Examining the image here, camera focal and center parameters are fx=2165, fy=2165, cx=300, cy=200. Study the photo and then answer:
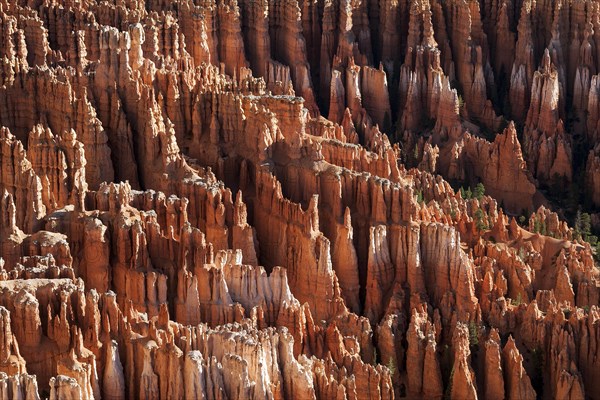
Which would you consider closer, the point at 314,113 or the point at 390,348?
the point at 390,348

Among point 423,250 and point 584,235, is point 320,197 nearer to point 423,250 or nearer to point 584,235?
point 423,250

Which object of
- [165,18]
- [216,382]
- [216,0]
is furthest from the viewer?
[216,0]

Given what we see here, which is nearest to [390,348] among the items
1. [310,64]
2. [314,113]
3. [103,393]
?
[103,393]

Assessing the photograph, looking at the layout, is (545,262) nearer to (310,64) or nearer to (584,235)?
(584,235)

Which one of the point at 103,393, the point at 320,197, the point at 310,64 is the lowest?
the point at 103,393

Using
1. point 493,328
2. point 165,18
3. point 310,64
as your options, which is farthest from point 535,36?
point 493,328

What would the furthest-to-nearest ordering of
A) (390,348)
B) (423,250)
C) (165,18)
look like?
(165,18), (423,250), (390,348)

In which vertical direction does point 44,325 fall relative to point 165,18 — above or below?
below
